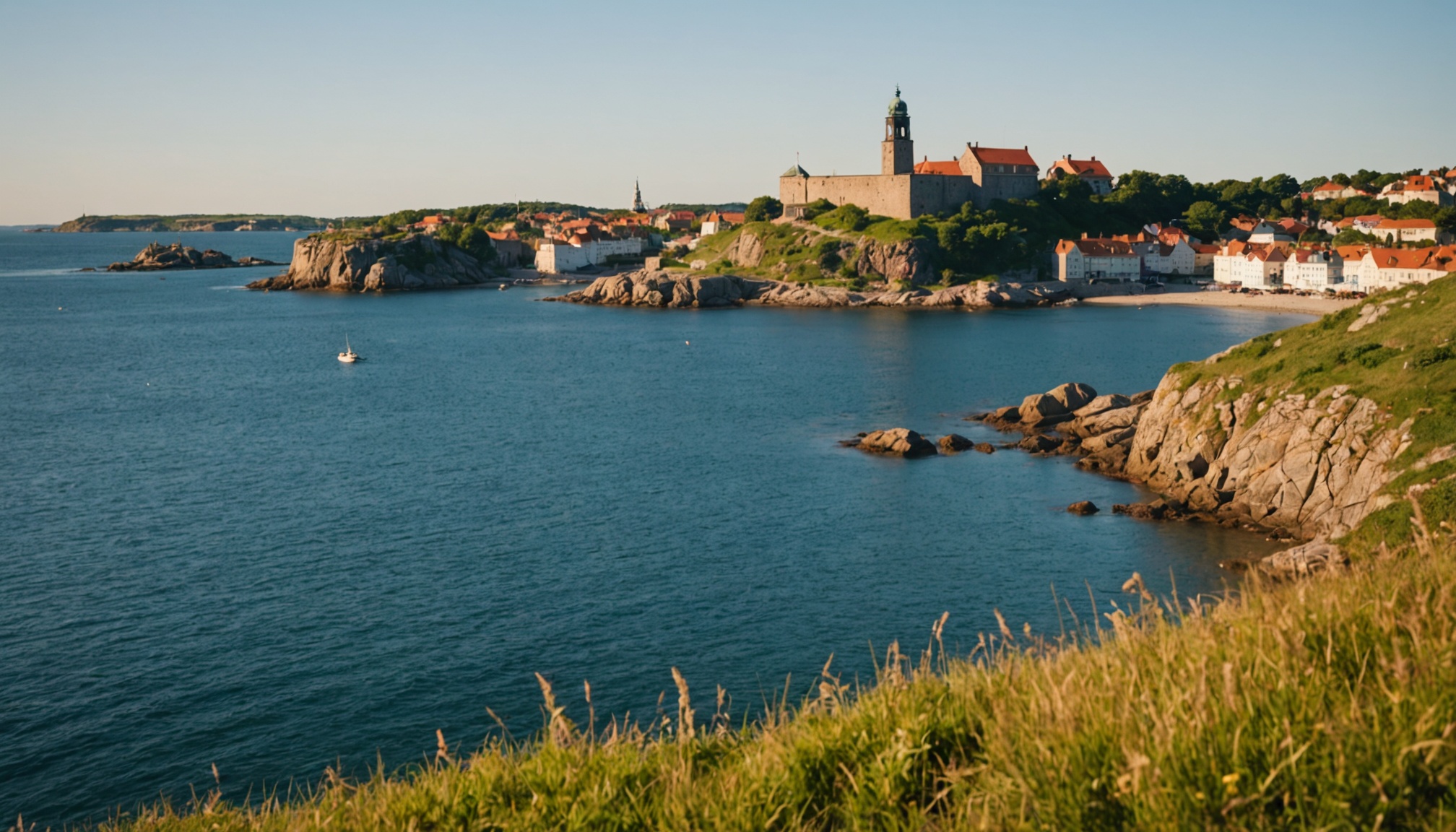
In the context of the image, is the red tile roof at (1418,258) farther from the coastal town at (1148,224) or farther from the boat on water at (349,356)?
the boat on water at (349,356)

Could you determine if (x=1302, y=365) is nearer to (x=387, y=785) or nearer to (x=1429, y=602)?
(x=1429, y=602)

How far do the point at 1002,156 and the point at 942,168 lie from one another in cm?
833

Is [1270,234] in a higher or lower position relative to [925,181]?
lower

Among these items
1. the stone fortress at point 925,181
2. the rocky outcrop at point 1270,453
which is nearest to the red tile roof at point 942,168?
the stone fortress at point 925,181

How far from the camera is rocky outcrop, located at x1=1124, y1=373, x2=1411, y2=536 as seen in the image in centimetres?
3319

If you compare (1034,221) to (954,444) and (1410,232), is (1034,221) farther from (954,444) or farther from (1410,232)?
(954,444)

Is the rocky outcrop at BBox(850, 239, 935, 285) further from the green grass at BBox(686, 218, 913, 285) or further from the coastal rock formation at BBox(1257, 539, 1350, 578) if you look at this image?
the coastal rock formation at BBox(1257, 539, 1350, 578)

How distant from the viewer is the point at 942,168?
142000 mm

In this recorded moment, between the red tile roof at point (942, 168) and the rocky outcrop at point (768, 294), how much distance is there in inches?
995

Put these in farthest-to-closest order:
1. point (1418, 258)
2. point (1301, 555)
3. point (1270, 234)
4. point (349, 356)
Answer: point (1270, 234) < point (1418, 258) < point (349, 356) < point (1301, 555)

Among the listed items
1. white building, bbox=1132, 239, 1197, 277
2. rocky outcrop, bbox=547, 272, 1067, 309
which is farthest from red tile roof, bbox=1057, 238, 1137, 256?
rocky outcrop, bbox=547, 272, 1067, 309

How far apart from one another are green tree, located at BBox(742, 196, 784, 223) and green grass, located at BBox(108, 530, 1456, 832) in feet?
485

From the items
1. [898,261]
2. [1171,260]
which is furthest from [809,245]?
[1171,260]

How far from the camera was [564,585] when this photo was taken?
31594 millimetres
